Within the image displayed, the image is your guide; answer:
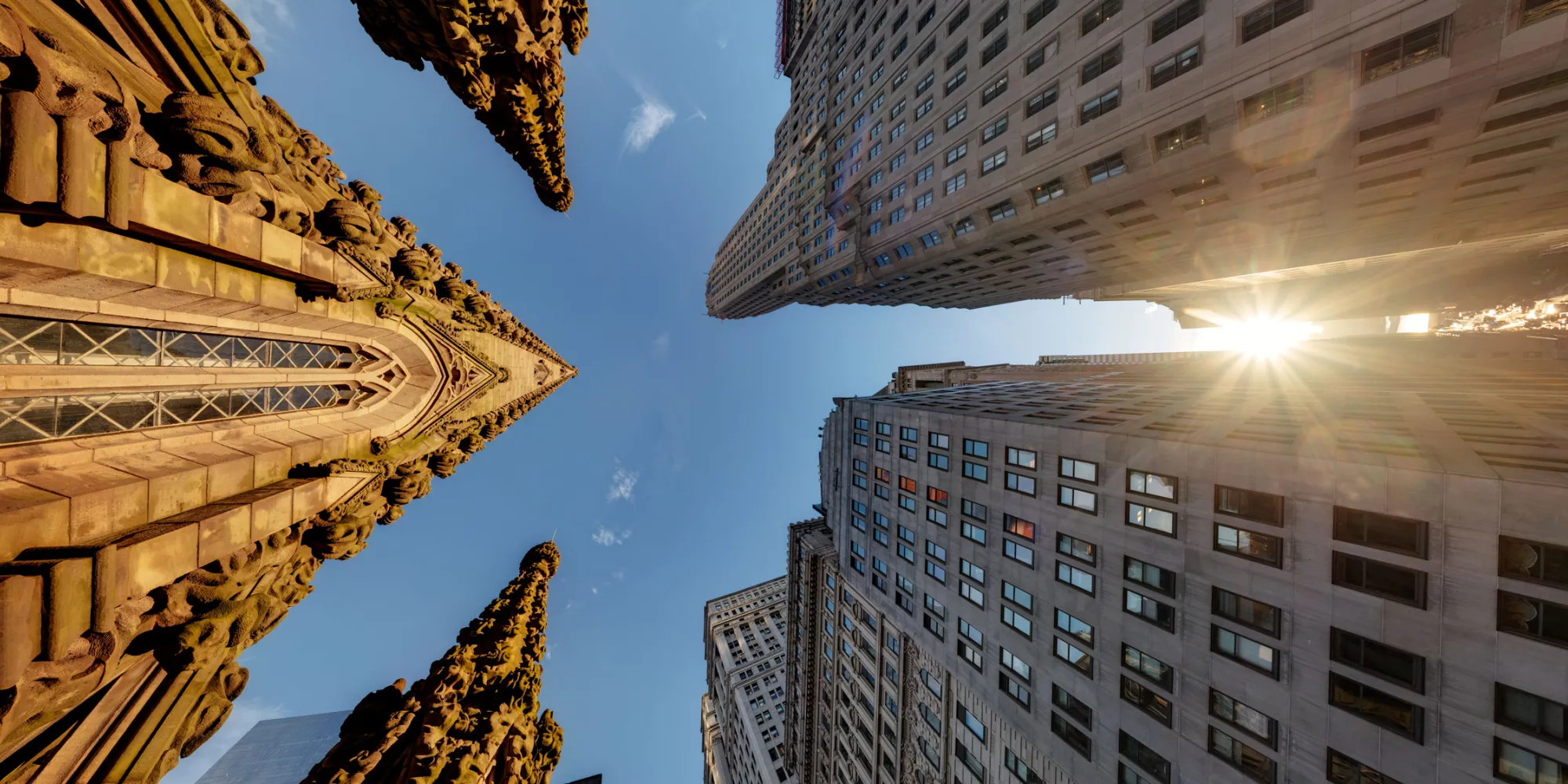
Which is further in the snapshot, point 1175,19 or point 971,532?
point 971,532

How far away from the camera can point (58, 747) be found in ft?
29.5

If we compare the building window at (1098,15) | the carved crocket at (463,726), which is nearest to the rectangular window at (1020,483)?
the building window at (1098,15)

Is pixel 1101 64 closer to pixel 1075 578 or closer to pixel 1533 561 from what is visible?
pixel 1533 561

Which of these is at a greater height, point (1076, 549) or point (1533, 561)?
point (1533, 561)

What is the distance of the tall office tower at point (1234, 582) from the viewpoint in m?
11.8

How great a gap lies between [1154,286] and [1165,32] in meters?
38.6

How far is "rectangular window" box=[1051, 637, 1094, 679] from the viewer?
20.6 metres

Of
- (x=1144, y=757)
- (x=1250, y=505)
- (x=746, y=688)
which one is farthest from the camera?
(x=746, y=688)

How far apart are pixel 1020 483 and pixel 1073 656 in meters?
8.28

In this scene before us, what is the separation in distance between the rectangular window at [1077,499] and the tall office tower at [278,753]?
216 meters

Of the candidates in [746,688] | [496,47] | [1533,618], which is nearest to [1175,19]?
[1533,618]

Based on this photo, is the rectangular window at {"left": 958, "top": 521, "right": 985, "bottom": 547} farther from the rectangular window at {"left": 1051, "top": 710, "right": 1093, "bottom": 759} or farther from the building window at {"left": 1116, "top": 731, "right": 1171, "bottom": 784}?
the building window at {"left": 1116, "top": 731, "right": 1171, "bottom": 784}

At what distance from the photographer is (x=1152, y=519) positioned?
18828 millimetres

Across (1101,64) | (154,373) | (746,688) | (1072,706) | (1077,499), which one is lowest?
(746,688)
